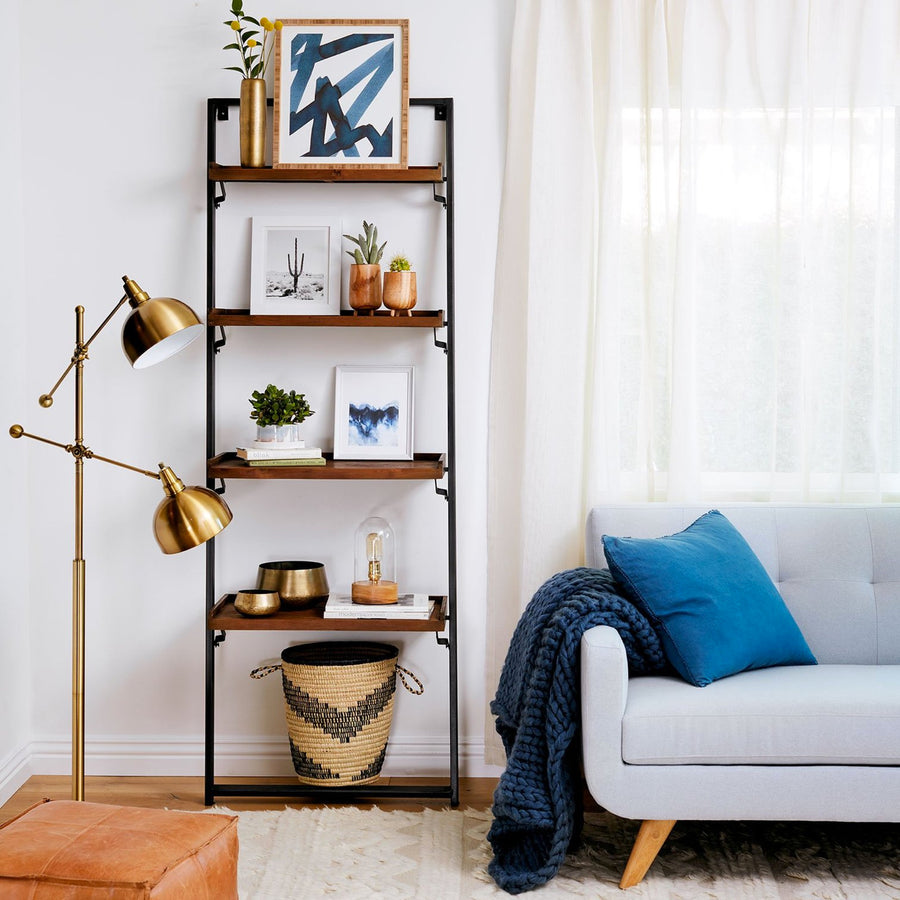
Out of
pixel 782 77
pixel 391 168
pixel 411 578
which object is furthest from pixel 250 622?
pixel 782 77

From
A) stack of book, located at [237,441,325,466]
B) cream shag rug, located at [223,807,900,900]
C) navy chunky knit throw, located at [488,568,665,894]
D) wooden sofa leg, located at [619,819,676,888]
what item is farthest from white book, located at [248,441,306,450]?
wooden sofa leg, located at [619,819,676,888]

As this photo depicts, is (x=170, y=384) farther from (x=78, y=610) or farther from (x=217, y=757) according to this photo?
(x=217, y=757)

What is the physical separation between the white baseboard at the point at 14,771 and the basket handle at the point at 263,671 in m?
0.72

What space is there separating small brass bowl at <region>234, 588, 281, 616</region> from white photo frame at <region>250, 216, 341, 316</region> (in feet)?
2.69

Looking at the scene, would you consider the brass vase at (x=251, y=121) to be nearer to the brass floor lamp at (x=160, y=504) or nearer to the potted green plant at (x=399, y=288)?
the potted green plant at (x=399, y=288)

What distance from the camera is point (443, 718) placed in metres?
3.16

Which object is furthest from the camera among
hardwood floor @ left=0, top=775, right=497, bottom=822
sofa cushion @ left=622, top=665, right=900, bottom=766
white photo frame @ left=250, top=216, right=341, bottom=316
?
white photo frame @ left=250, top=216, right=341, bottom=316

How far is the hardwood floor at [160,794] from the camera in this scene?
2.91 meters

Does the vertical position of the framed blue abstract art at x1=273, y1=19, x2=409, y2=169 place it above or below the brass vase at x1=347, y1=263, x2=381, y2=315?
above

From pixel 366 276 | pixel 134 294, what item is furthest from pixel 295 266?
pixel 134 294

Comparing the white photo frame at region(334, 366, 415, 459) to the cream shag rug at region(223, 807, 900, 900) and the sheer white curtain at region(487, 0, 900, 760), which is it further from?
the cream shag rug at region(223, 807, 900, 900)

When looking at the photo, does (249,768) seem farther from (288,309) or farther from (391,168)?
(391,168)

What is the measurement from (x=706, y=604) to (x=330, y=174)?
1559 mm

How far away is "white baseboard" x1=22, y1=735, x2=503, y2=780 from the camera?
3.14 metres
